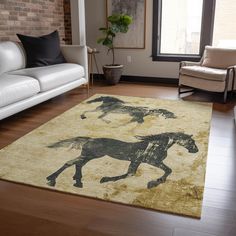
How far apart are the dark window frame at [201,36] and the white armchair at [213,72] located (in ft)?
1.64

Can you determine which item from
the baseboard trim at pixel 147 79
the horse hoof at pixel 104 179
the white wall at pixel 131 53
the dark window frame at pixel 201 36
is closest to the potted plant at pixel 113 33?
the white wall at pixel 131 53

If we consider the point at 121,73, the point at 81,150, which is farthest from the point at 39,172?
the point at 121,73

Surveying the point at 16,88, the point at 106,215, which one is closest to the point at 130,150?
the point at 106,215

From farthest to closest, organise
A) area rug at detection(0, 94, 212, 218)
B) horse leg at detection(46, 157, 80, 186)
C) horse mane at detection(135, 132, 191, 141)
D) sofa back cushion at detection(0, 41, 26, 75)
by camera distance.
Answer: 1. sofa back cushion at detection(0, 41, 26, 75)
2. horse mane at detection(135, 132, 191, 141)
3. horse leg at detection(46, 157, 80, 186)
4. area rug at detection(0, 94, 212, 218)

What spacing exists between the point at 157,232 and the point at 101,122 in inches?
68.7

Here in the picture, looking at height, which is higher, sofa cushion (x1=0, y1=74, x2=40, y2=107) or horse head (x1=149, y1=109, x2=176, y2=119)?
sofa cushion (x1=0, y1=74, x2=40, y2=107)

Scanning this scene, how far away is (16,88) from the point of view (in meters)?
2.83

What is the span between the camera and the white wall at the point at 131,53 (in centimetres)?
504

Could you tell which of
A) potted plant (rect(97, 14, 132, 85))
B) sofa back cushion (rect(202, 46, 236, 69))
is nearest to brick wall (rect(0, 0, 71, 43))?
potted plant (rect(97, 14, 132, 85))

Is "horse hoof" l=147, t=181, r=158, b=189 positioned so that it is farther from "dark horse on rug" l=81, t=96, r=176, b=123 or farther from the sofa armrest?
the sofa armrest

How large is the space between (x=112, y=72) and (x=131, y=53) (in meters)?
0.64

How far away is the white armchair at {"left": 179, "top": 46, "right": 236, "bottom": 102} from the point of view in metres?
3.71

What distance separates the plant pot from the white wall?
42 cm

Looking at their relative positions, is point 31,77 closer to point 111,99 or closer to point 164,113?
point 111,99
